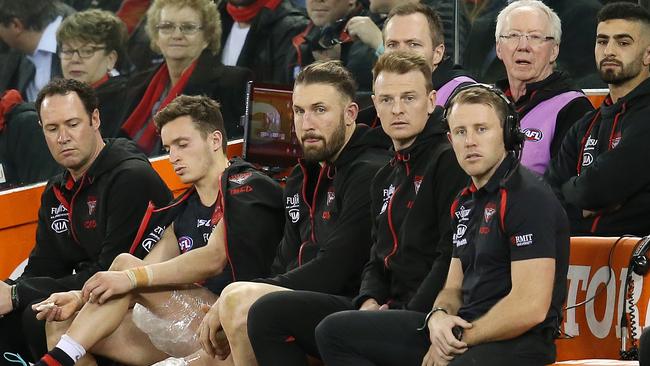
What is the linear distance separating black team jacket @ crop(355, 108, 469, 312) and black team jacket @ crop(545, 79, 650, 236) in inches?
23.6

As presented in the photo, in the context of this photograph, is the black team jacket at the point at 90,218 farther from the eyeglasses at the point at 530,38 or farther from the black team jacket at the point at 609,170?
the black team jacket at the point at 609,170

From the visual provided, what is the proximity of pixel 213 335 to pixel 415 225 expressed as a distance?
2.78 feet

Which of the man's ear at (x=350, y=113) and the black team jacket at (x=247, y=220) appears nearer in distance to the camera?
the man's ear at (x=350, y=113)

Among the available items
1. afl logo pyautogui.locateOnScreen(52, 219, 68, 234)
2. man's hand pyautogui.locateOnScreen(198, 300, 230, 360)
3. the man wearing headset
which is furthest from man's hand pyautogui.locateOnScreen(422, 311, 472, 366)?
afl logo pyautogui.locateOnScreen(52, 219, 68, 234)

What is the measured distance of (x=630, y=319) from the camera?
4.07m

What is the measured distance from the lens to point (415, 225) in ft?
13.5

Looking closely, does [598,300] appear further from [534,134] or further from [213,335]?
[213,335]

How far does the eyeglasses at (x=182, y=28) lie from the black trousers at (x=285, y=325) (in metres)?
3.34

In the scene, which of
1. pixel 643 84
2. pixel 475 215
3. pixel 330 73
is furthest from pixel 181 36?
pixel 475 215

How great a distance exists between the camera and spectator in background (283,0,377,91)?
638 cm

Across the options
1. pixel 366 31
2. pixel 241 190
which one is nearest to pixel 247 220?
pixel 241 190

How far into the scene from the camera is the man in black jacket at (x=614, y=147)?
445 cm

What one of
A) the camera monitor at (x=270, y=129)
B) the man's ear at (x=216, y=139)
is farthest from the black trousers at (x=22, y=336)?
the camera monitor at (x=270, y=129)

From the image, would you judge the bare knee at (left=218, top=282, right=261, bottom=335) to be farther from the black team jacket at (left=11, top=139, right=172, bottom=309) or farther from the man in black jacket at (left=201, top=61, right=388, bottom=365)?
the black team jacket at (left=11, top=139, right=172, bottom=309)
